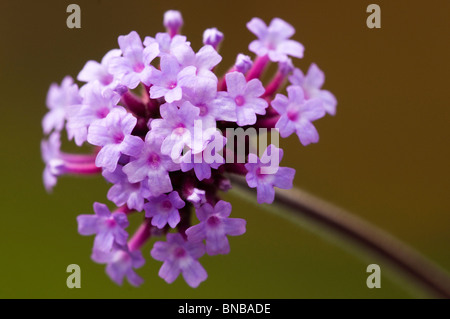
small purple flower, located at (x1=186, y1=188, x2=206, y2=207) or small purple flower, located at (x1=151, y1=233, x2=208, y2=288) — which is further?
small purple flower, located at (x1=151, y1=233, x2=208, y2=288)

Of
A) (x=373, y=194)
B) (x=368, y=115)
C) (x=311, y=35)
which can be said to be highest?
(x=311, y=35)

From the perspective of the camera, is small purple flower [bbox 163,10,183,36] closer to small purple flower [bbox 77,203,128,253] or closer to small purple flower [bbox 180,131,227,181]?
small purple flower [bbox 180,131,227,181]

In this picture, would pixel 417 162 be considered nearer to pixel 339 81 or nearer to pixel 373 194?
pixel 373 194

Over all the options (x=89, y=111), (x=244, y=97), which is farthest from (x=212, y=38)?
(x=89, y=111)

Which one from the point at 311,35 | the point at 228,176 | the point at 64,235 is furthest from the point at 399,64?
the point at 64,235

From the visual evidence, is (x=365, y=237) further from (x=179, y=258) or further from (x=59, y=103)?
(x=59, y=103)

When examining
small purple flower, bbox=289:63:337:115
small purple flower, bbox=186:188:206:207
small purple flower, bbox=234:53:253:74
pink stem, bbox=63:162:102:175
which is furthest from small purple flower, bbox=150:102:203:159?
small purple flower, bbox=289:63:337:115
